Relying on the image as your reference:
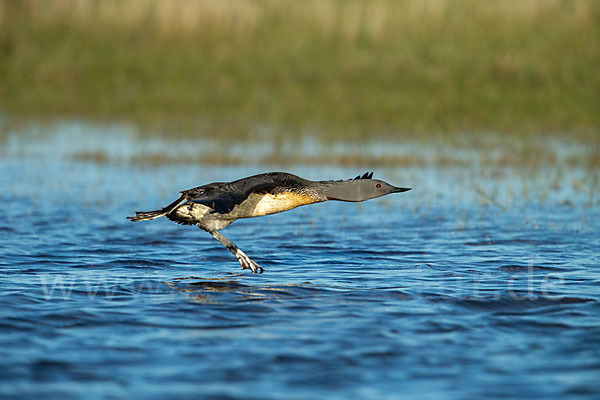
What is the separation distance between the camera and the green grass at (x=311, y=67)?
19203mm

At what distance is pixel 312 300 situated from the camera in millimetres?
7035

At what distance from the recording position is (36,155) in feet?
52.4

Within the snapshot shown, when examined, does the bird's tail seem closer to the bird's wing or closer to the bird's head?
the bird's wing

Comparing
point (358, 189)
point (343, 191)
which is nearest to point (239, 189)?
point (343, 191)

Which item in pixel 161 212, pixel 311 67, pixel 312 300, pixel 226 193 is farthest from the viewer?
pixel 311 67

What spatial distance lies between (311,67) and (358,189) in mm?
14351

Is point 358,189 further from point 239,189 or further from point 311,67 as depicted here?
point 311,67

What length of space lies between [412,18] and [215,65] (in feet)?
17.1

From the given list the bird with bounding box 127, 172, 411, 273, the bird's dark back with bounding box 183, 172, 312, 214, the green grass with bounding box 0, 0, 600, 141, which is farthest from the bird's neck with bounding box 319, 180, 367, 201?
the green grass with bounding box 0, 0, 600, 141

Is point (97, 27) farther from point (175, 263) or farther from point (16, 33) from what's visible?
point (175, 263)

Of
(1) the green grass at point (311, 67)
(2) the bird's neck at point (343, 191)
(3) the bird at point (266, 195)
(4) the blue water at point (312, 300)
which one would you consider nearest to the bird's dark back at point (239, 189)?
(3) the bird at point (266, 195)

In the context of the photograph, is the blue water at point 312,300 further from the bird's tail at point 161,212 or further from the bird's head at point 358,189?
the bird's head at point 358,189

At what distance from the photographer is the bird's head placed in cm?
785

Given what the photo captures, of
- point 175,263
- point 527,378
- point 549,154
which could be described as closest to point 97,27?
point 549,154
